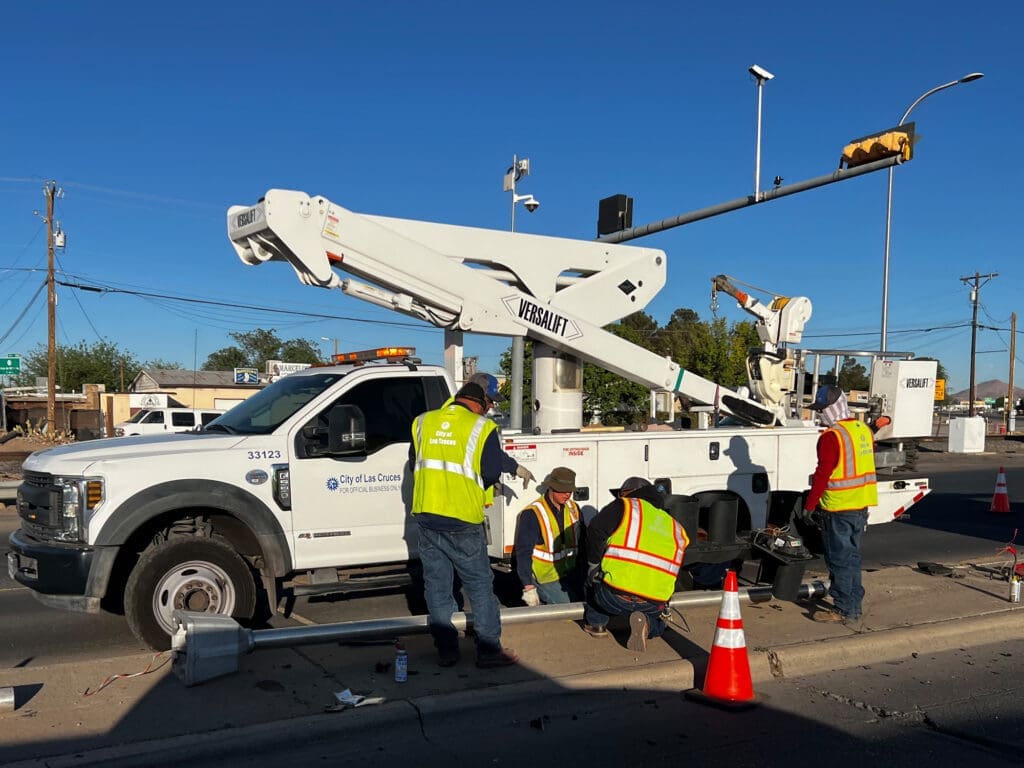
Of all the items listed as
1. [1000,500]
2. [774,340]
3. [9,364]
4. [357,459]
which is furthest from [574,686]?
[9,364]

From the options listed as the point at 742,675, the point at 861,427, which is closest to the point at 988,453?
the point at 861,427

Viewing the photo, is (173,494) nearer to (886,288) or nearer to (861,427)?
(861,427)

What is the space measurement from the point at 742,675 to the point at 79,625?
5.33 meters

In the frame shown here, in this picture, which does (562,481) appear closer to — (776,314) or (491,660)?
(491,660)

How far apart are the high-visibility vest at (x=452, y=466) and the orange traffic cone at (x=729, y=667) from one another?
1634 mm

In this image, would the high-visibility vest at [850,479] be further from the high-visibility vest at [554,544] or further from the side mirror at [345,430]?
the side mirror at [345,430]

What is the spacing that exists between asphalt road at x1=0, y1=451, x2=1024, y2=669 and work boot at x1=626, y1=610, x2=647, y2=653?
1937mm

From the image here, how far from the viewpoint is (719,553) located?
24.2 ft

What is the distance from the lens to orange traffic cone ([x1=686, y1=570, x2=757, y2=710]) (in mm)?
5184

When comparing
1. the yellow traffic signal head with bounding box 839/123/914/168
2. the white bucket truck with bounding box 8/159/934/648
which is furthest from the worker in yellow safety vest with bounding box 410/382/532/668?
the yellow traffic signal head with bounding box 839/123/914/168

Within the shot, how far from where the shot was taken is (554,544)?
6699mm

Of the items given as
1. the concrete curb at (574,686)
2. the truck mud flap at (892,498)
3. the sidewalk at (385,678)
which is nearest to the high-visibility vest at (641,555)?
the sidewalk at (385,678)

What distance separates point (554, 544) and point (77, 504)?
11.1 ft

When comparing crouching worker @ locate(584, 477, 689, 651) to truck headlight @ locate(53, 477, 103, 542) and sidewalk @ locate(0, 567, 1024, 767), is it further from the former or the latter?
truck headlight @ locate(53, 477, 103, 542)
